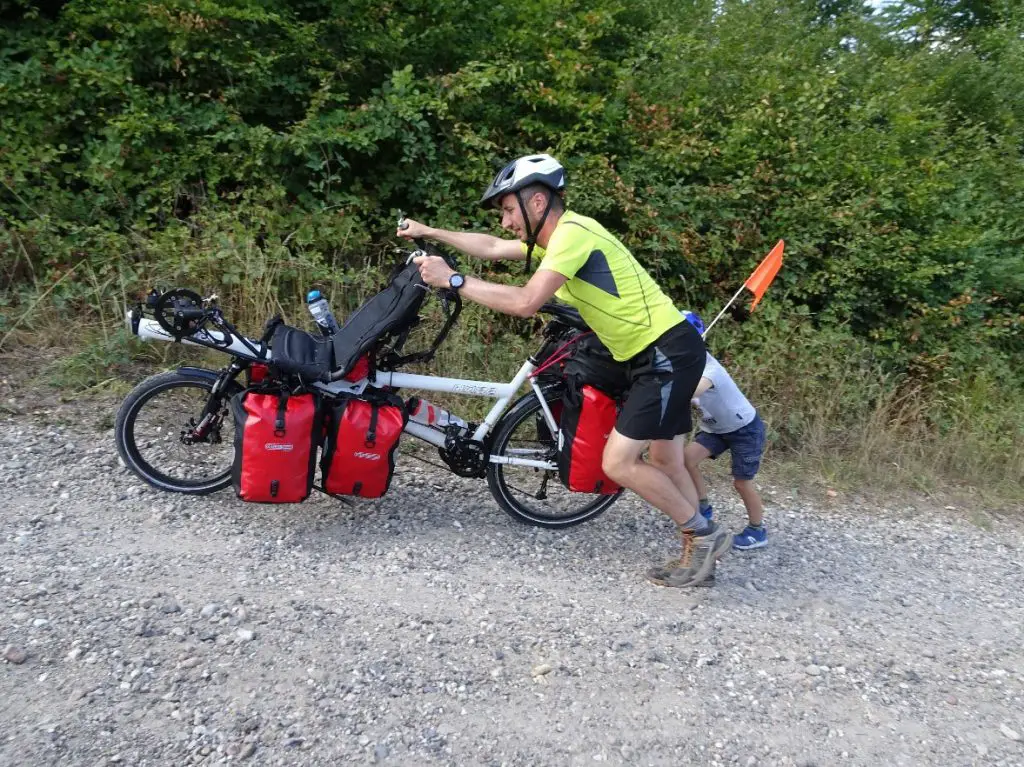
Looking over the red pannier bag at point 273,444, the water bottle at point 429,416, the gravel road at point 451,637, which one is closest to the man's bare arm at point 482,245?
the water bottle at point 429,416

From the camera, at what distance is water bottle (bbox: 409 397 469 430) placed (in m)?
4.31

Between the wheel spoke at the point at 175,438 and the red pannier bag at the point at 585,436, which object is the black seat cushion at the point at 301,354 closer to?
the wheel spoke at the point at 175,438

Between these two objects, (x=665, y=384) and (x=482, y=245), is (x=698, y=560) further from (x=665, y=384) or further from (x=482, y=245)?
(x=482, y=245)

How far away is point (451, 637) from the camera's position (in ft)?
10.8

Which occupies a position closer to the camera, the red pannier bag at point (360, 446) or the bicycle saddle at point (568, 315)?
the red pannier bag at point (360, 446)

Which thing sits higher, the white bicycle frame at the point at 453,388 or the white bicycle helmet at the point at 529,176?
the white bicycle helmet at the point at 529,176

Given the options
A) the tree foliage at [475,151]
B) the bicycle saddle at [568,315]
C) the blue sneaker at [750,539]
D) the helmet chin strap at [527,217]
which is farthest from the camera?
the tree foliage at [475,151]

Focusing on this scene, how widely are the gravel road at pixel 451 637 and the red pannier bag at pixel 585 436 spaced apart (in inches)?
15.8

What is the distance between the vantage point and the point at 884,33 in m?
9.53

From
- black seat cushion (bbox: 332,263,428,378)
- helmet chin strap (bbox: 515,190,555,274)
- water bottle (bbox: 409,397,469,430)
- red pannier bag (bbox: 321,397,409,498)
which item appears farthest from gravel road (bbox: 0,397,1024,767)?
helmet chin strap (bbox: 515,190,555,274)

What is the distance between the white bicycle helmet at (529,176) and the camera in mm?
3500

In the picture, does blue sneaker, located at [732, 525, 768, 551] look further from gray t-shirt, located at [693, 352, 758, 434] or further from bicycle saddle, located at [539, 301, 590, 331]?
bicycle saddle, located at [539, 301, 590, 331]

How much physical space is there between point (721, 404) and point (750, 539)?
2.80 feet

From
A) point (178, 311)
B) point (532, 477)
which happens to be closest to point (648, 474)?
point (532, 477)
